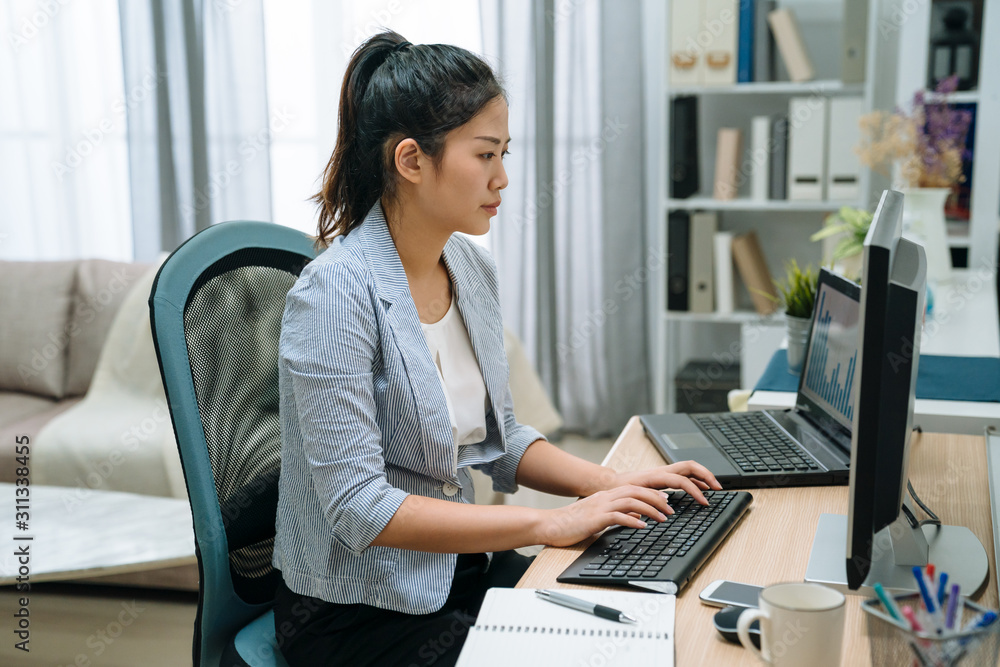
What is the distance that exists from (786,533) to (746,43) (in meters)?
2.33

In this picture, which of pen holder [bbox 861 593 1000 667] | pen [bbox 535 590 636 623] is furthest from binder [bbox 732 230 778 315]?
pen holder [bbox 861 593 1000 667]

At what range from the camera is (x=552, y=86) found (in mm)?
3279

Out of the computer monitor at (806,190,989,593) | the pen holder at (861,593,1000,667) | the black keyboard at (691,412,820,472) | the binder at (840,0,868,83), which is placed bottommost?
the black keyboard at (691,412,820,472)

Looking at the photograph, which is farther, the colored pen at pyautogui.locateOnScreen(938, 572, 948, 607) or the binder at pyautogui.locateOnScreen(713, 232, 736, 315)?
the binder at pyautogui.locateOnScreen(713, 232, 736, 315)

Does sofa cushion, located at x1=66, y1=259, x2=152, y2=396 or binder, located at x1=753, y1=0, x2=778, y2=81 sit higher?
binder, located at x1=753, y1=0, x2=778, y2=81

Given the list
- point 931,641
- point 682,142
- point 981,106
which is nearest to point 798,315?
point 931,641

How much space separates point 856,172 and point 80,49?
9.80ft

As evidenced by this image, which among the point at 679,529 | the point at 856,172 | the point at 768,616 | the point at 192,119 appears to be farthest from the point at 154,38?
the point at 768,616

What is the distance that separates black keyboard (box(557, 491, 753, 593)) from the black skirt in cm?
20

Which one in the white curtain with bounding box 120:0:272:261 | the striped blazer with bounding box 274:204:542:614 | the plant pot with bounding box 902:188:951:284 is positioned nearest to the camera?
the striped blazer with bounding box 274:204:542:614

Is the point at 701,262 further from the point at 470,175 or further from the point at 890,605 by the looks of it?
the point at 890,605

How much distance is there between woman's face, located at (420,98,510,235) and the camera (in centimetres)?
111

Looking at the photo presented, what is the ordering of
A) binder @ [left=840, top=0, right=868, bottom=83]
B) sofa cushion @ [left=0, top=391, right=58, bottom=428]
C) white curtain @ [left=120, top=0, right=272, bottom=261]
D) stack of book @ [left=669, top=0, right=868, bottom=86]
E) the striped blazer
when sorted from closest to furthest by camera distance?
1. the striped blazer
2. sofa cushion @ [left=0, top=391, right=58, bottom=428]
3. binder @ [left=840, top=0, right=868, bottom=83]
4. stack of book @ [left=669, top=0, right=868, bottom=86]
5. white curtain @ [left=120, top=0, right=272, bottom=261]

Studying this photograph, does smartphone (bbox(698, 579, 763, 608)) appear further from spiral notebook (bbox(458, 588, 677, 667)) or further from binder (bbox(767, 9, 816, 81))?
binder (bbox(767, 9, 816, 81))
